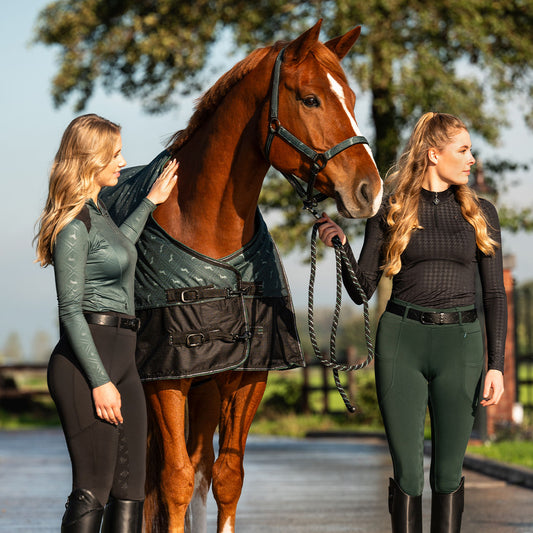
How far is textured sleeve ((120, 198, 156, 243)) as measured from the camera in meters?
4.96

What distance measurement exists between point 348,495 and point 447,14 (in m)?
11.3

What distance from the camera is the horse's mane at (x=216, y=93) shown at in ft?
17.2

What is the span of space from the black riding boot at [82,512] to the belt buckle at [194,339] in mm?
1025

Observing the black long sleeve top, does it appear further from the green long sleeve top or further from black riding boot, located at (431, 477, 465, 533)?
the green long sleeve top

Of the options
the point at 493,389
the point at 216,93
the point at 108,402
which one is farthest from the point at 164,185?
the point at 493,389

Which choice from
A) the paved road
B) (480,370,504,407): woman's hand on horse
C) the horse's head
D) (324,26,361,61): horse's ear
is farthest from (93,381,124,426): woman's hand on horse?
the paved road

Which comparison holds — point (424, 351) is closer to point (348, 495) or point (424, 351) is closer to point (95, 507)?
point (95, 507)

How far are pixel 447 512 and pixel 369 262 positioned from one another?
1.19 m

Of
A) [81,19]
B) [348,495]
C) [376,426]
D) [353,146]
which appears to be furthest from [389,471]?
[81,19]

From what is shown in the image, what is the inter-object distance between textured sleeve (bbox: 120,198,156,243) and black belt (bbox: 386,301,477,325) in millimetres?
1227

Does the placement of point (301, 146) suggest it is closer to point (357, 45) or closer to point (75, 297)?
point (75, 297)

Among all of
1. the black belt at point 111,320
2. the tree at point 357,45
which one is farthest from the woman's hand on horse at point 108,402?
the tree at point 357,45

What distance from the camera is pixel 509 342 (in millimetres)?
16812

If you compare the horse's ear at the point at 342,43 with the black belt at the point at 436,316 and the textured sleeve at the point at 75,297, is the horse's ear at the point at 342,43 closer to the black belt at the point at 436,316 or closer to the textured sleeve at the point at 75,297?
the black belt at the point at 436,316
